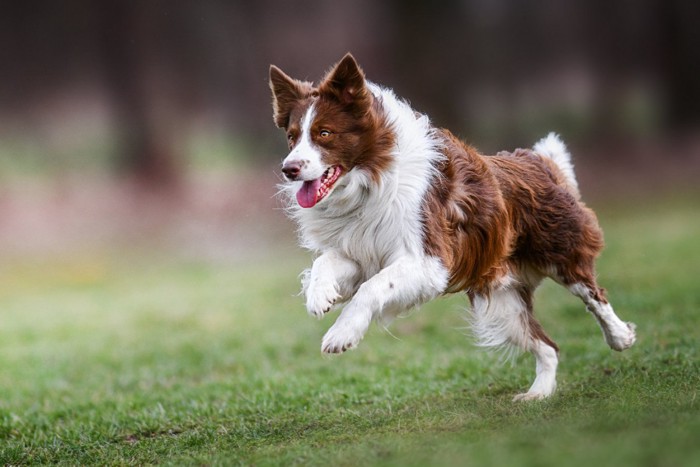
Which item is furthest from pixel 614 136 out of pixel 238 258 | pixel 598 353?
pixel 598 353

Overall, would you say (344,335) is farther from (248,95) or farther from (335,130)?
(248,95)

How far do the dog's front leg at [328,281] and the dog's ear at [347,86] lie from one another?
0.98 metres

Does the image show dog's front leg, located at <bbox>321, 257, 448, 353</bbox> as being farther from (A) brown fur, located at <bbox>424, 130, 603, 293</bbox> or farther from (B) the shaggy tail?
(B) the shaggy tail

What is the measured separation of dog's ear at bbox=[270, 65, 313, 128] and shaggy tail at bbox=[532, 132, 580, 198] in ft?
6.92

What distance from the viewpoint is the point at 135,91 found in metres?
23.3

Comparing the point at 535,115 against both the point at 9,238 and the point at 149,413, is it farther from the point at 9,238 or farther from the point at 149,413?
the point at 149,413

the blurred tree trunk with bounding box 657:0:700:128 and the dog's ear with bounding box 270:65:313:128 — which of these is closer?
the dog's ear with bounding box 270:65:313:128

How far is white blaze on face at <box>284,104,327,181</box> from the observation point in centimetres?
580

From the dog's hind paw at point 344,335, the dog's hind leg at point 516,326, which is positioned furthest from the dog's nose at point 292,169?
the dog's hind leg at point 516,326

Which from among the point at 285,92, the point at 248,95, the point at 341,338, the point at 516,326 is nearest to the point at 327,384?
the point at 516,326

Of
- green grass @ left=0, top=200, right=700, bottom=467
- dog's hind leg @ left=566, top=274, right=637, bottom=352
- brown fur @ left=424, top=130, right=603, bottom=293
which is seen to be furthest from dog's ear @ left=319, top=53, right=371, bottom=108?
dog's hind leg @ left=566, top=274, right=637, bottom=352

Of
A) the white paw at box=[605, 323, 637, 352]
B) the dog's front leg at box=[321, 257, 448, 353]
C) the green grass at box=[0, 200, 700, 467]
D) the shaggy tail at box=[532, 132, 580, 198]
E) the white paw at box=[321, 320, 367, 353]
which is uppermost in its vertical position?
the shaggy tail at box=[532, 132, 580, 198]

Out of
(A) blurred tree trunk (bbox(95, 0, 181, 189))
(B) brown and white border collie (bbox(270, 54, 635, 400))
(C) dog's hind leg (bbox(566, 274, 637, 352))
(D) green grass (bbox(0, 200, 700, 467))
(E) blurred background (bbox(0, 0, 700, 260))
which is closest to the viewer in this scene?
(D) green grass (bbox(0, 200, 700, 467))

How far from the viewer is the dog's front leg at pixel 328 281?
5797mm
